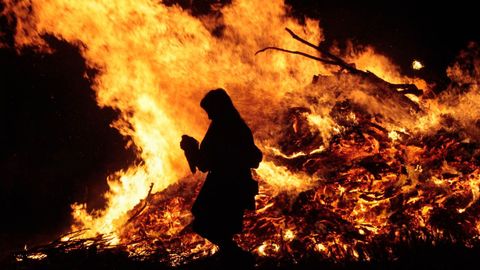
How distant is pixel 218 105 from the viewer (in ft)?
12.2

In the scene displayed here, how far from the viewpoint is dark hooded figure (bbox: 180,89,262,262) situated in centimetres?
372

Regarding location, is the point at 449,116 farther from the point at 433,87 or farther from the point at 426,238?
the point at 426,238

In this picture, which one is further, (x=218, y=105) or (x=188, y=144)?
(x=188, y=144)

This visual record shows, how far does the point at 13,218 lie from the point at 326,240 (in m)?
10.9

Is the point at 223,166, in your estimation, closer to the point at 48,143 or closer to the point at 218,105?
the point at 218,105

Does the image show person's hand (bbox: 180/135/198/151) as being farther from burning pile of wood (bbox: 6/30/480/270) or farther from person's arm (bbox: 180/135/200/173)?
burning pile of wood (bbox: 6/30/480/270)

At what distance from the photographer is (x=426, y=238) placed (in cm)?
502

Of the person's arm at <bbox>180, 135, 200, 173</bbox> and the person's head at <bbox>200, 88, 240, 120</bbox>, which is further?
the person's arm at <bbox>180, 135, 200, 173</bbox>

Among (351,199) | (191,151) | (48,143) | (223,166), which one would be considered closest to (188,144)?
(191,151)

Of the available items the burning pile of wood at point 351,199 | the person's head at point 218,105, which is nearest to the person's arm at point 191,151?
the person's head at point 218,105

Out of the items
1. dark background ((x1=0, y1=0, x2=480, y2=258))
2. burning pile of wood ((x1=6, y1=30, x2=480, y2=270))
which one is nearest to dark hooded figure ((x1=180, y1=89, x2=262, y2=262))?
burning pile of wood ((x1=6, y1=30, x2=480, y2=270))

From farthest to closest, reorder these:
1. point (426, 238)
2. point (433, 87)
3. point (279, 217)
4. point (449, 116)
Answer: point (433, 87), point (449, 116), point (279, 217), point (426, 238)

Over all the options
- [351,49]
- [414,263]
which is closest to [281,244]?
[414,263]

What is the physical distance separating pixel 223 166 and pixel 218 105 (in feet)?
2.04
